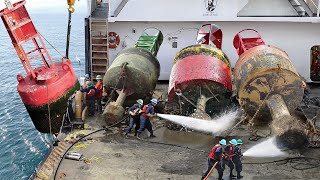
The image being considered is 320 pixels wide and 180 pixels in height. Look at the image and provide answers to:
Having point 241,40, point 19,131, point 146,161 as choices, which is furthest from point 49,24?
point 146,161

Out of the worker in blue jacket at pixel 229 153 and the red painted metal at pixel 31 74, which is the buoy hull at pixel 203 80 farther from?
the red painted metal at pixel 31 74

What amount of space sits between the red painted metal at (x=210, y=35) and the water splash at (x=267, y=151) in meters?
6.14

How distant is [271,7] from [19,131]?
12.7 metres

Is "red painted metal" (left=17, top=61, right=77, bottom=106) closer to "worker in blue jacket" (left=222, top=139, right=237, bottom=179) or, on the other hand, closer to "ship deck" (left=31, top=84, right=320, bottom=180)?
"ship deck" (left=31, top=84, right=320, bottom=180)

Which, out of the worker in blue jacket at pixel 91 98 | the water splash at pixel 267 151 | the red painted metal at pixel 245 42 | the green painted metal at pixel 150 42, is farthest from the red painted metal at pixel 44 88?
the water splash at pixel 267 151

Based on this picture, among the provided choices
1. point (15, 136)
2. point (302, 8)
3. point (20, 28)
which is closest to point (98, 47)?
point (20, 28)

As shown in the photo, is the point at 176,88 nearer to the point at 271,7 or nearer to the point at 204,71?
the point at 204,71

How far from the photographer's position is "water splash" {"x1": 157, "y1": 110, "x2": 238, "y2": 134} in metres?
12.5

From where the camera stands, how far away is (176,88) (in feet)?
43.0

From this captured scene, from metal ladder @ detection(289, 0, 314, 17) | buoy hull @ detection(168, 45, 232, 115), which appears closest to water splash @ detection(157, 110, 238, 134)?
buoy hull @ detection(168, 45, 232, 115)

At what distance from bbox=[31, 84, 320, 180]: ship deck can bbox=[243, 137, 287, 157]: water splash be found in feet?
0.88

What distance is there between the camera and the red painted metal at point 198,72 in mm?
12875

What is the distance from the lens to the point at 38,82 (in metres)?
14.7

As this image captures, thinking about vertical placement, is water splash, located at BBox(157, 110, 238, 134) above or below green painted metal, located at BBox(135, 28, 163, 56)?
below
